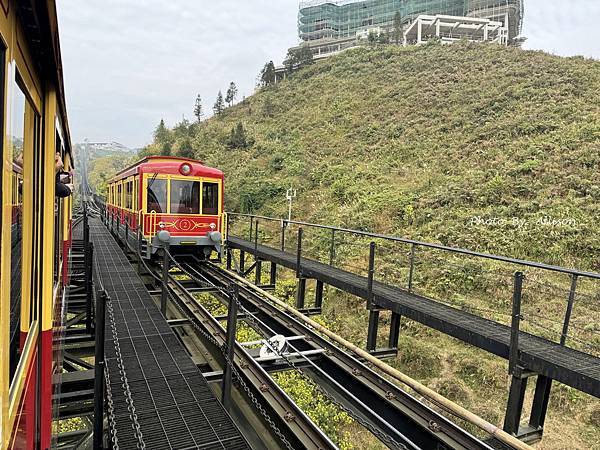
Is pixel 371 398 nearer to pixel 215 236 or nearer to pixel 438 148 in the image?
pixel 215 236

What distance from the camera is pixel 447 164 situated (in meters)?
20.3

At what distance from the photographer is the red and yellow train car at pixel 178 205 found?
388 inches

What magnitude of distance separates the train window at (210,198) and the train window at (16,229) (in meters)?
8.83

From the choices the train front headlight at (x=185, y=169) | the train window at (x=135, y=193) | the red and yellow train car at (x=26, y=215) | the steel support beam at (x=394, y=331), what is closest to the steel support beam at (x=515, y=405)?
the steel support beam at (x=394, y=331)

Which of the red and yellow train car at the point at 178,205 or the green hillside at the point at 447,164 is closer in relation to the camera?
the green hillside at the point at 447,164

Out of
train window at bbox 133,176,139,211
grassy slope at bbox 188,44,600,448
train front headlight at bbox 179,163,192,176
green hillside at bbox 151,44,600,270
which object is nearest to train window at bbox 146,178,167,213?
train front headlight at bbox 179,163,192,176

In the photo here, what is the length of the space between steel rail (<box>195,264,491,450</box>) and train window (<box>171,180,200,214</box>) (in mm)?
4974

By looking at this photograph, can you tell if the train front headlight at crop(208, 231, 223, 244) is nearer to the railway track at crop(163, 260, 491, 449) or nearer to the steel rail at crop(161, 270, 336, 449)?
the railway track at crop(163, 260, 491, 449)

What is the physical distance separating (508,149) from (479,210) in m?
5.65

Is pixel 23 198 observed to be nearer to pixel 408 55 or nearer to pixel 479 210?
pixel 479 210

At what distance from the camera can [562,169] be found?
16031 millimetres

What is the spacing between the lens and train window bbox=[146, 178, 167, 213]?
9.93 m

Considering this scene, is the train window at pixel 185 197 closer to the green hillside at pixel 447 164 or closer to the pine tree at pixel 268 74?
the green hillside at pixel 447 164

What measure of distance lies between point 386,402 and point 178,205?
7320 mm
